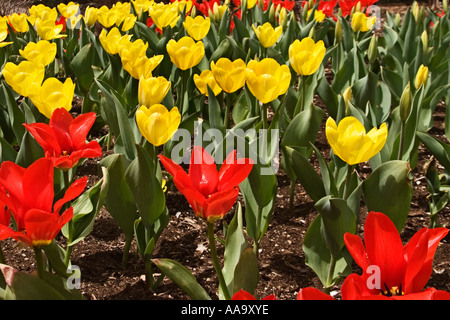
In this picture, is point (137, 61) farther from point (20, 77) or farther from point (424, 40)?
point (424, 40)

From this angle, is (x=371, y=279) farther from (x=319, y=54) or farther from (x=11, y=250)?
(x=11, y=250)

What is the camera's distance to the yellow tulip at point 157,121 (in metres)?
1.43

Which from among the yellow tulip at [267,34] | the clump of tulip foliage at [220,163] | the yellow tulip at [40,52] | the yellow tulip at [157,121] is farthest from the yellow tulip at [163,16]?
the yellow tulip at [157,121]

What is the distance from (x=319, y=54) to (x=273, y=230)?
0.63m

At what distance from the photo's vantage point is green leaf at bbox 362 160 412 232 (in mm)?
1499

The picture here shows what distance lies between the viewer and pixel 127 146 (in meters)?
1.80

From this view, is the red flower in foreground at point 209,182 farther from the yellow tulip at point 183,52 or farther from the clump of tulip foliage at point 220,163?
the yellow tulip at point 183,52

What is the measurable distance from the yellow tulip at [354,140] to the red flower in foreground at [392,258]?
435mm

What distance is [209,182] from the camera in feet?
3.58

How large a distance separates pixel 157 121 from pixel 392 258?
70 centimetres

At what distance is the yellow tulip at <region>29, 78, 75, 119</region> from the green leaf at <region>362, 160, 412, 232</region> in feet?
2.84

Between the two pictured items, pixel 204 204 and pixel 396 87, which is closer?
pixel 204 204
